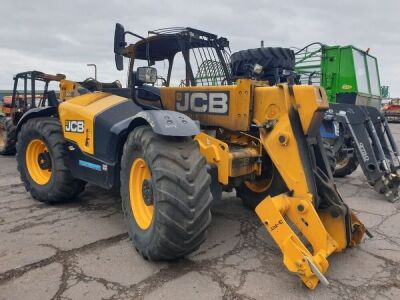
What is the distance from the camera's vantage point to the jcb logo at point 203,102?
13.2ft

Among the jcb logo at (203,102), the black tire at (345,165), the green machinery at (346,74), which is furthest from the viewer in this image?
the green machinery at (346,74)

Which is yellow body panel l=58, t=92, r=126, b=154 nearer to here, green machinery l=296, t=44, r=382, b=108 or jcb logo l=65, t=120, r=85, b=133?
jcb logo l=65, t=120, r=85, b=133

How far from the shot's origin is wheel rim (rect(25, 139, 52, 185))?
530 cm

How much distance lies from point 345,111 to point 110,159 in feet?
13.1

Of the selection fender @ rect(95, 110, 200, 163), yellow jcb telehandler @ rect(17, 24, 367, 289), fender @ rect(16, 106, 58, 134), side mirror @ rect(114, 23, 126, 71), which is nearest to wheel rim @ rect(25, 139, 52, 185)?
yellow jcb telehandler @ rect(17, 24, 367, 289)

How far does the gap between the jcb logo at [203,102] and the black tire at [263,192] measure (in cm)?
94

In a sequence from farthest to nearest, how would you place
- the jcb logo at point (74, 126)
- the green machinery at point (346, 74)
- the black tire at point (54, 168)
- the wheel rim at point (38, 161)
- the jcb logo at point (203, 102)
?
the green machinery at point (346, 74)
the wheel rim at point (38, 161)
the black tire at point (54, 168)
the jcb logo at point (74, 126)
the jcb logo at point (203, 102)

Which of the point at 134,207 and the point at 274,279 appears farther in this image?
the point at 134,207

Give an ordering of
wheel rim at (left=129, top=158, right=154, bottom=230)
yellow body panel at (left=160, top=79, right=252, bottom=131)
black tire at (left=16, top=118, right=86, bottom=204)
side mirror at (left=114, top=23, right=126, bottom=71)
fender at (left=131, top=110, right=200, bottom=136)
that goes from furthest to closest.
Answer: black tire at (left=16, top=118, right=86, bottom=204)
side mirror at (left=114, top=23, right=126, bottom=71)
yellow body panel at (left=160, top=79, right=252, bottom=131)
wheel rim at (left=129, top=158, right=154, bottom=230)
fender at (left=131, top=110, right=200, bottom=136)

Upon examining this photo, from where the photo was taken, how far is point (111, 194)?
5758 mm

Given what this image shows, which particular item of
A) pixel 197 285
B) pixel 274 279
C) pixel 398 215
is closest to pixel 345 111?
pixel 398 215

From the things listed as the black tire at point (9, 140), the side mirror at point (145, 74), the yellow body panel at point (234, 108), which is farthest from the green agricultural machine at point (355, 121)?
the black tire at point (9, 140)

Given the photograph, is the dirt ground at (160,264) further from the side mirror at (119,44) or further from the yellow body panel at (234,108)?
the side mirror at (119,44)

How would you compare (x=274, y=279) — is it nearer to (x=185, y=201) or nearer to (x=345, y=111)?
(x=185, y=201)
